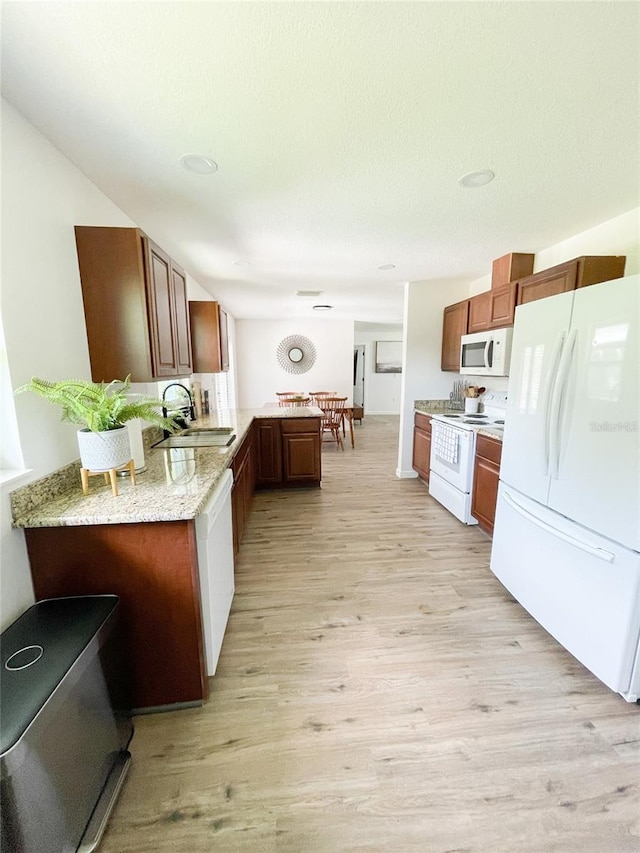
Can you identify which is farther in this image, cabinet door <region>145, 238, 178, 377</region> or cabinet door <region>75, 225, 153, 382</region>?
cabinet door <region>145, 238, 178, 377</region>

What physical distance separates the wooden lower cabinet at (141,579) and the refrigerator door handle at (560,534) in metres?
1.76

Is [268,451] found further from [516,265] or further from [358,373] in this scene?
[358,373]

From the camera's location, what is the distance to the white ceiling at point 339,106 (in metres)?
0.93

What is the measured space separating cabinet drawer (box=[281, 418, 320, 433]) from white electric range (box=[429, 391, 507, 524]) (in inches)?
51.8

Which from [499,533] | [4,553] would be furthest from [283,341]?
[4,553]

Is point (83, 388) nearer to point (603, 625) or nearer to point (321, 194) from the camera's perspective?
point (321, 194)

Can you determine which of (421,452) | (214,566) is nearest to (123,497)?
(214,566)

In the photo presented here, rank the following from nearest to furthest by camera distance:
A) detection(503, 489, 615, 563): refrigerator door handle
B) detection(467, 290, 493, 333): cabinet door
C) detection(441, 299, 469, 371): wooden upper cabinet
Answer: detection(503, 489, 615, 563): refrigerator door handle → detection(467, 290, 493, 333): cabinet door → detection(441, 299, 469, 371): wooden upper cabinet

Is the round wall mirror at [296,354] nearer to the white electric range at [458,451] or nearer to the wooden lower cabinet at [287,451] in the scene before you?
the wooden lower cabinet at [287,451]

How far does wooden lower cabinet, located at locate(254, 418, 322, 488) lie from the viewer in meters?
3.66

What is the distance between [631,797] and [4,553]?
2364 mm

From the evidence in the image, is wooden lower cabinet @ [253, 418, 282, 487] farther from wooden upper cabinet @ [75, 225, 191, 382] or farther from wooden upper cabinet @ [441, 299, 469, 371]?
Answer: wooden upper cabinet @ [441, 299, 469, 371]

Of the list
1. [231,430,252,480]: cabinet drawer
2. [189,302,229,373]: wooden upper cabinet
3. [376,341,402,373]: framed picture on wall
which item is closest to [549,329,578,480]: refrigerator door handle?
[231,430,252,480]: cabinet drawer

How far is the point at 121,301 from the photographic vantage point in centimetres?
165
